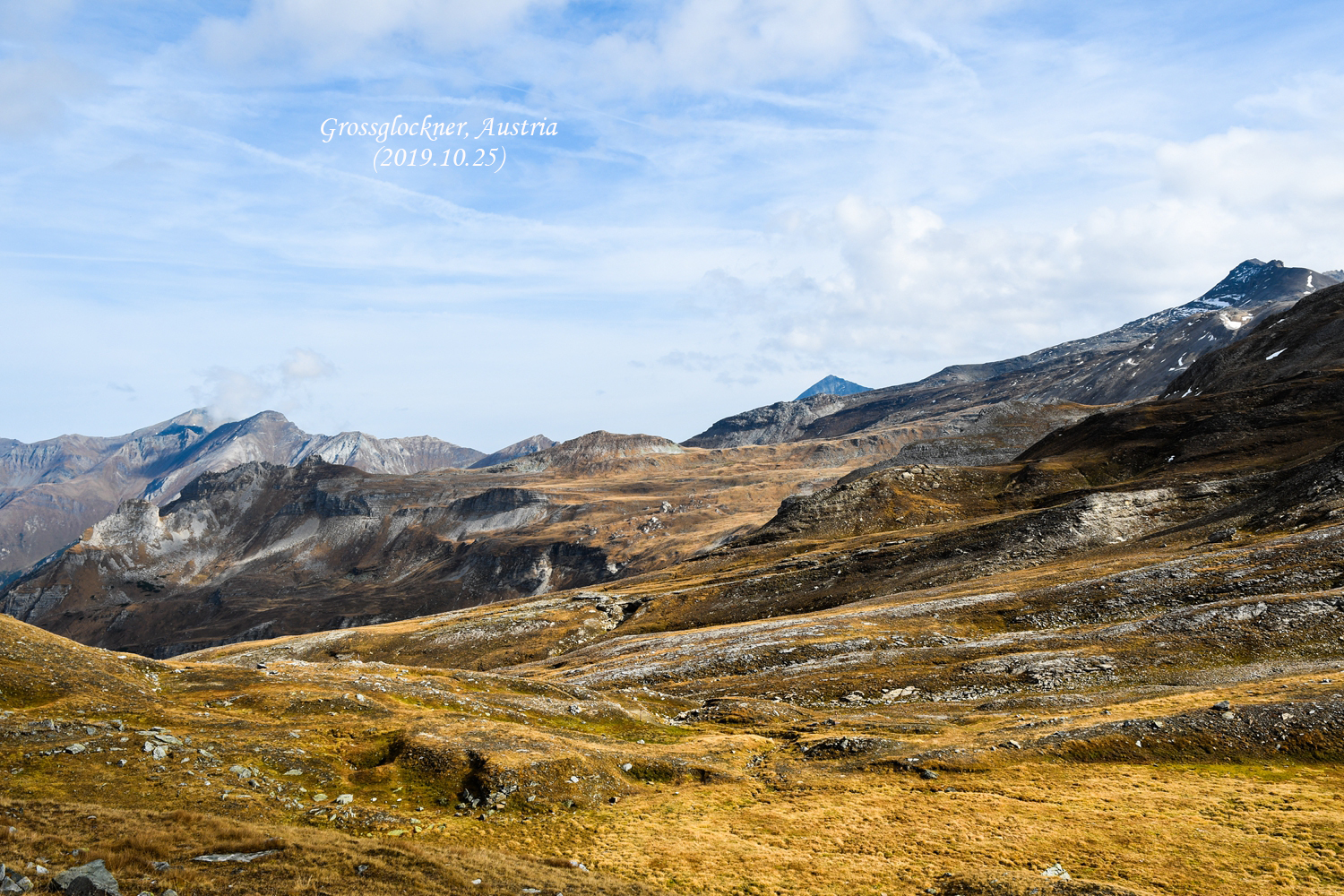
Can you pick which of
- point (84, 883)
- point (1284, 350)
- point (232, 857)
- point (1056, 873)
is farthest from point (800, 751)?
point (1284, 350)

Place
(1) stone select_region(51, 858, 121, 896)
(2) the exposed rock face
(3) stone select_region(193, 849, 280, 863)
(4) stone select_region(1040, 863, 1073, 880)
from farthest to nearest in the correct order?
1. (2) the exposed rock face
2. (4) stone select_region(1040, 863, 1073, 880)
3. (3) stone select_region(193, 849, 280, 863)
4. (1) stone select_region(51, 858, 121, 896)

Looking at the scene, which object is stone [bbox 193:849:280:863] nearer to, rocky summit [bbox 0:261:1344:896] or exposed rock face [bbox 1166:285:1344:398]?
rocky summit [bbox 0:261:1344:896]

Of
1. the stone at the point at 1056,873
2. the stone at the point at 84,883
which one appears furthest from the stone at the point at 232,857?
the stone at the point at 1056,873

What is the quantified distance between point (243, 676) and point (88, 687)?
41.1ft

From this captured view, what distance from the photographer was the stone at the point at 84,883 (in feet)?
71.5

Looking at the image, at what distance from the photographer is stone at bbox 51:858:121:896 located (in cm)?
2178

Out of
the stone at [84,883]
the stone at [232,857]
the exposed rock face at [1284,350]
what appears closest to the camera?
the stone at [84,883]

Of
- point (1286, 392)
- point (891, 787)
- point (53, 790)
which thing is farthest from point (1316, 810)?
point (1286, 392)

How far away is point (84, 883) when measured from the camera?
2189 cm

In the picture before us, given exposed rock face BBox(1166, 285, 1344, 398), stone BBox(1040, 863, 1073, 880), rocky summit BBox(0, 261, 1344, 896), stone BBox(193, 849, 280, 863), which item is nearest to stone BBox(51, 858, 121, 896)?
rocky summit BBox(0, 261, 1344, 896)

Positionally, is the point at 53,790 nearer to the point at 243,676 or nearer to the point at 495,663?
the point at 243,676

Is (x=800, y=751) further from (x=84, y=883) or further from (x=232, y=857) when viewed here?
(x=84, y=883)

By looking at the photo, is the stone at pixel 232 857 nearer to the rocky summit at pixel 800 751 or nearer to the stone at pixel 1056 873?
the rocky summit at pixel 800 751

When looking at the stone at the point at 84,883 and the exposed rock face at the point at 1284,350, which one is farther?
the exposed rock face at the point at 1284,350
